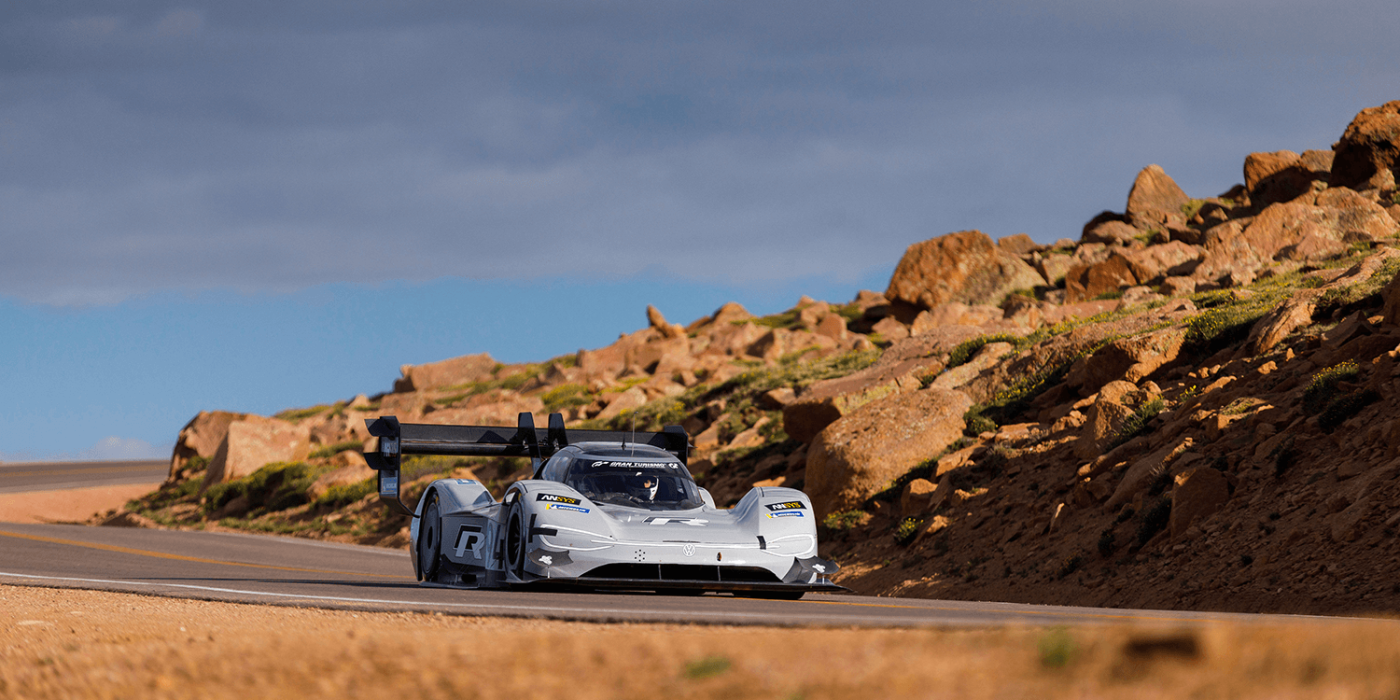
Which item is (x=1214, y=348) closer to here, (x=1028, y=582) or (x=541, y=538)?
(x=1028, y=582)

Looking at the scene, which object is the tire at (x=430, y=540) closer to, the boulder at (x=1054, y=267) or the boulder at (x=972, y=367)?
the boulder at (x=972, y=367)

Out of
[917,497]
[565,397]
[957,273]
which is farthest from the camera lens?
[565,397]

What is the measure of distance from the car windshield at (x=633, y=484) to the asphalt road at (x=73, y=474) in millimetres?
43353

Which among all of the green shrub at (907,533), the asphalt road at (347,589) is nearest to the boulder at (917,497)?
the green shrub at (907,533)

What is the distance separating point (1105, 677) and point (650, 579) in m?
7.17

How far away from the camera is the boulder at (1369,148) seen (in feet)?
126

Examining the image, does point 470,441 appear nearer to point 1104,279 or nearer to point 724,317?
point 1104,279

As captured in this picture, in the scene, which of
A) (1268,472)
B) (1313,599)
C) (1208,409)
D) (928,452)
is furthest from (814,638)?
(928,452)

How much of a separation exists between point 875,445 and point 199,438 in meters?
38.8

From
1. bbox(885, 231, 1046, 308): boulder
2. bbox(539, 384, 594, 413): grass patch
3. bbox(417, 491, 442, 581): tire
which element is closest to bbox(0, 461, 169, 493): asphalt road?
bbox(539, 384, 594, 413): grass patch

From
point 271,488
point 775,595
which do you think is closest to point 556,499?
point 775,595

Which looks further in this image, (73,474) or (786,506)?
(73,474)

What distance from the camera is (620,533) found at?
447 inches

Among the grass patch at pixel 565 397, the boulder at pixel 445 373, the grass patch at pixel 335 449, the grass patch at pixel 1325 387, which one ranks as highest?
the boulder at pixel 445 373
